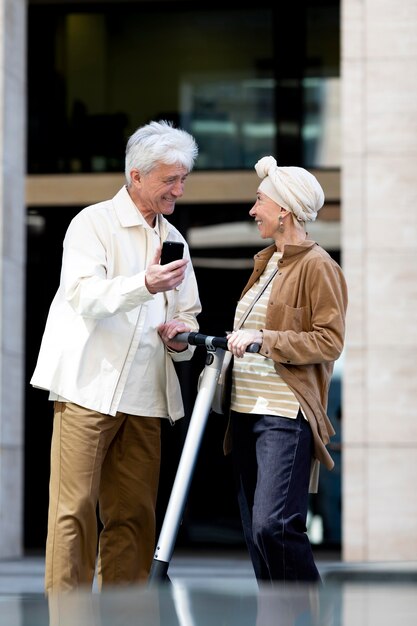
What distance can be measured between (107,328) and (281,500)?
0.77 m

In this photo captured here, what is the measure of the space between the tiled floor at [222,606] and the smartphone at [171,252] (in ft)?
8.13

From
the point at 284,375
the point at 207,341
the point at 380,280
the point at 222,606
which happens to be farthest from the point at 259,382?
the point at 380,280

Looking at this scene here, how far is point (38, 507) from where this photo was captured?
941 centimetres

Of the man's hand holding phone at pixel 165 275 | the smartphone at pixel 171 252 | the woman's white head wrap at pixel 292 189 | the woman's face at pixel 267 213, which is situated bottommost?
the man's hand holding phone at pixel 165 275

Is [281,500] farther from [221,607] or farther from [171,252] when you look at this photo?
[221,607]

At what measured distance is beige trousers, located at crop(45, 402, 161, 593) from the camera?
3.70 meters

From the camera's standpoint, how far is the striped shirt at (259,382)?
3666 millimetres

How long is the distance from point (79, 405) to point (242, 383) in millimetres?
506

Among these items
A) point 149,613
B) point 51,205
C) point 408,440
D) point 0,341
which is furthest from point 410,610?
point 51,205

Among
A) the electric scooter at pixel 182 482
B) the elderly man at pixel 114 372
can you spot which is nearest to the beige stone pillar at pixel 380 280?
the elderly man at pixel 114 372

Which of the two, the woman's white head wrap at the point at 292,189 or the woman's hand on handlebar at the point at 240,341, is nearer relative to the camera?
the woman's hand on handlebar at the point at 240,341

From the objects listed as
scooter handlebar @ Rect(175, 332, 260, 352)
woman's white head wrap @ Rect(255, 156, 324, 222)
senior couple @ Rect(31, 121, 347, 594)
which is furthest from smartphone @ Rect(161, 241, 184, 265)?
woman's white head wrap @ Rect(255, 156, 324, 222)

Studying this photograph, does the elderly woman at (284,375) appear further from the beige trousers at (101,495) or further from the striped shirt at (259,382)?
the beige trousers at (101,495)

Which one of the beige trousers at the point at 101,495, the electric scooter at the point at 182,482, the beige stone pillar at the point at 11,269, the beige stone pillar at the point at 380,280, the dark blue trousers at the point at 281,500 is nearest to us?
the electric scooter at the point at 182,482
